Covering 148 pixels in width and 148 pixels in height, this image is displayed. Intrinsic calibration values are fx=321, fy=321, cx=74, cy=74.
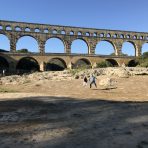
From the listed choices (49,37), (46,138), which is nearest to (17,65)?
(49,37)

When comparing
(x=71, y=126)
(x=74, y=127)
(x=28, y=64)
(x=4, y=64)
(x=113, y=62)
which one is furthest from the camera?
(x=113, y=62)

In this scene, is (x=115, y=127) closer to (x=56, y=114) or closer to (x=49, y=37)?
(x=56, y=114)

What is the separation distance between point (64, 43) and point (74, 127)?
205 feet

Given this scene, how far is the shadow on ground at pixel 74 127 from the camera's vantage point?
848 centimetres

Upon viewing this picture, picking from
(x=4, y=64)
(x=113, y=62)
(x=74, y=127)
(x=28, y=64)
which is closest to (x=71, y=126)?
(x=74, y=127)

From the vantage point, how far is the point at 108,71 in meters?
39.9

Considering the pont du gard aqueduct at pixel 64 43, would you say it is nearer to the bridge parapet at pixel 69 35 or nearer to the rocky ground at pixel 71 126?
the bridge parapet at pixel 69 35

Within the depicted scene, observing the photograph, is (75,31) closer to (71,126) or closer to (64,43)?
(64,43)

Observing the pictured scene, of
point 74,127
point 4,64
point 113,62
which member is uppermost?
point 113,62

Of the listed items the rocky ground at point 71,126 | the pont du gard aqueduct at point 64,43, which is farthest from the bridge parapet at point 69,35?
the rocky ground at point 71,126

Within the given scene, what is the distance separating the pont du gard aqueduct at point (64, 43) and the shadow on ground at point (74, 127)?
49.3 m

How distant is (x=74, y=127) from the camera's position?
33.0ft

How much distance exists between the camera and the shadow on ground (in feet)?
27.8

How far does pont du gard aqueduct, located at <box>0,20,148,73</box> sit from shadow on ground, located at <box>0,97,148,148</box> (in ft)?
162
